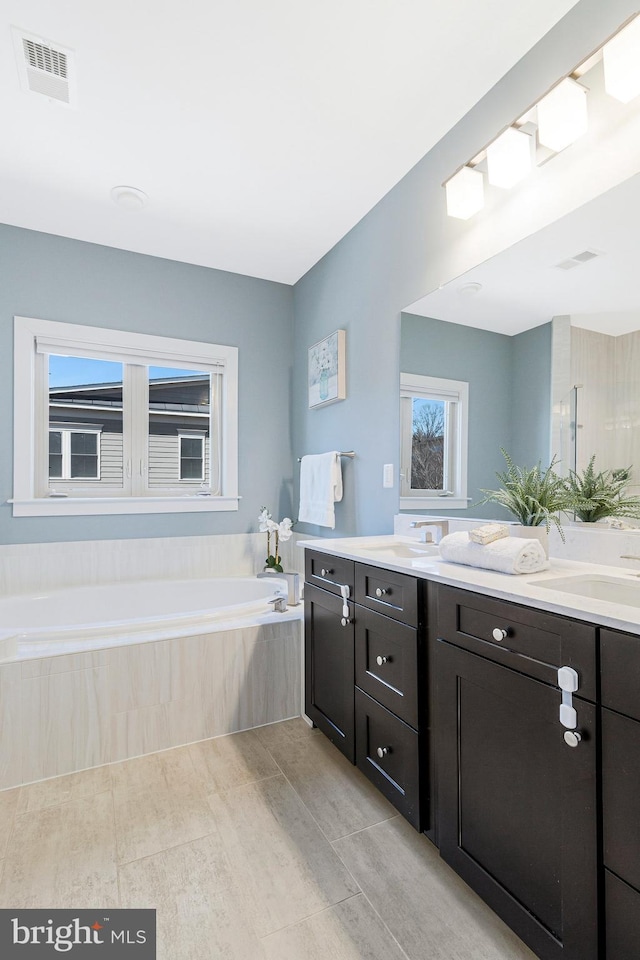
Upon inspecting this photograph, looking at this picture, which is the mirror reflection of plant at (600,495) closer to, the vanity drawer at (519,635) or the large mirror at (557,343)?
the large mirror at (557,343)

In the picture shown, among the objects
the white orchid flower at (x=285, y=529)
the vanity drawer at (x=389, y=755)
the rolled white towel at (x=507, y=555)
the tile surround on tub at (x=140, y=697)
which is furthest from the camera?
the white orchid flower at (x=285, y=529)

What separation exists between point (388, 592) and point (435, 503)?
619 millimetres

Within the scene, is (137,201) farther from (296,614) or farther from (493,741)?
(493,741)

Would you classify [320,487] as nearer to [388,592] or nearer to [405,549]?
[405,549]

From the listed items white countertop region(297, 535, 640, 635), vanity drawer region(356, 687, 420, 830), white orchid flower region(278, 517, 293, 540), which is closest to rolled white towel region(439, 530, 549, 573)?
white countertop region(297, 535, 640, 635)

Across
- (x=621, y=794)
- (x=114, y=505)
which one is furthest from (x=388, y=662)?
(x=114, y=505)

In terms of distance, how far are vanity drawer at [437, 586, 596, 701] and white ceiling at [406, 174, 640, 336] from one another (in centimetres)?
90

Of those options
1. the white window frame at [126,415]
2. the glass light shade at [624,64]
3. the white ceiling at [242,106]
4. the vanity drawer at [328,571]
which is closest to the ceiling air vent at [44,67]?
the white ceiling at [242,106]

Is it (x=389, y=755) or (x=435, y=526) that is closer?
(x=389, y=755)

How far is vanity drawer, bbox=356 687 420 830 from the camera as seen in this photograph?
4.81ft

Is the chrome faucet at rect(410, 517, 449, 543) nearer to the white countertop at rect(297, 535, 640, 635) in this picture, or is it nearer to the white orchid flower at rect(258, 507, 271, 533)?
the white countertop at rect(297, 535, 640, 635)

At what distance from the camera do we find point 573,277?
152 centimetres

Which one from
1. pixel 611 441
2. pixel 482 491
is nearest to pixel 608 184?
pixel 611 441

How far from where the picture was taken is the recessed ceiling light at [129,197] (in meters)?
2.33
